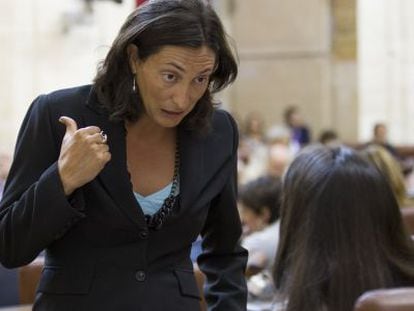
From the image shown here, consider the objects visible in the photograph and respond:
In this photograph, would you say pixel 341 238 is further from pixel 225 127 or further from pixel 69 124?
pixel 69 124

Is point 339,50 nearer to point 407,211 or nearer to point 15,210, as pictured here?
point 407,211

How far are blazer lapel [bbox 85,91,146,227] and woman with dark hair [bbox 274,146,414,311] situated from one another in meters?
0.78

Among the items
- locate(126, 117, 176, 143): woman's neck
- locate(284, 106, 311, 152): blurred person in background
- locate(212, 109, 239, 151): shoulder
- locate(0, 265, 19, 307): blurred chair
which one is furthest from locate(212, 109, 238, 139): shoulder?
locate(284, 106, 311, 152): blurred person in background

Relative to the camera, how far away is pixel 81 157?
1870mm

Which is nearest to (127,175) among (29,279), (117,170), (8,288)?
(117,170)

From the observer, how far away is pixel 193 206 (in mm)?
2074

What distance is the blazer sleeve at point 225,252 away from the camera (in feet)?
7.22

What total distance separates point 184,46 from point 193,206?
0.35 metres

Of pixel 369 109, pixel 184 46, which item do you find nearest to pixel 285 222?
pixel 184 46

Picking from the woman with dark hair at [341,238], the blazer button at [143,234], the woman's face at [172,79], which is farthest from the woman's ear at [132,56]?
the woman with dark hair at [341,238]

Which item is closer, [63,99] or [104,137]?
[104,137]

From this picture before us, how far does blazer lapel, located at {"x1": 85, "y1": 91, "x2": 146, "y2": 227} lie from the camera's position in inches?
78.1

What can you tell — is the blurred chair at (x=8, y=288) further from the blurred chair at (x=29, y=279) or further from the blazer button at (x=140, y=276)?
the blazer button at (x=140, y=276)

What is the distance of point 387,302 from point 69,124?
720 mm
